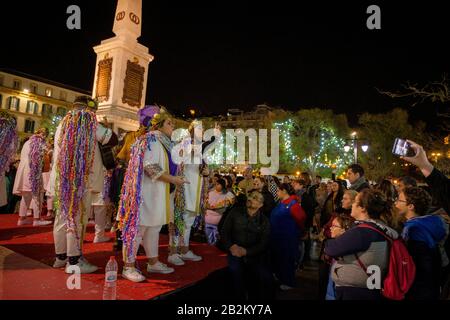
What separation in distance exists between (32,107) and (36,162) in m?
50.2

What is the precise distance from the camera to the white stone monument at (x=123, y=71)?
508 inches

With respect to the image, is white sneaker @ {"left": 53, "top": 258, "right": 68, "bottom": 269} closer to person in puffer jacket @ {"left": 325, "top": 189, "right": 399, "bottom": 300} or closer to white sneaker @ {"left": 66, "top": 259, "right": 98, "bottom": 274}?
white sneaker @ {"left": 66, "top": 259, "right": 98, "bottom": 274}

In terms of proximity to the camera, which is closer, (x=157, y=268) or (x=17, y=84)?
(x=157, y=268)

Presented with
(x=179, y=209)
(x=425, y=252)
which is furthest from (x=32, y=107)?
(x=425, y=252)

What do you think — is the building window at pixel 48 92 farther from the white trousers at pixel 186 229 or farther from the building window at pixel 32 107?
the white trousers at pixel 186 229

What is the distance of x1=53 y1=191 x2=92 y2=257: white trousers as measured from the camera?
3.63 m

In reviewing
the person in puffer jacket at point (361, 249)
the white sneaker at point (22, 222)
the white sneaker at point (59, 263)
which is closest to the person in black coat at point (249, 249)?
the person in puffer jacket at point (361, 249)

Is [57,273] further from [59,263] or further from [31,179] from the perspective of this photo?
[31,179]

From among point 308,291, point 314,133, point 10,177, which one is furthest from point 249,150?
point 308,291

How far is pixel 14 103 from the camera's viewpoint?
4544 centimetres
